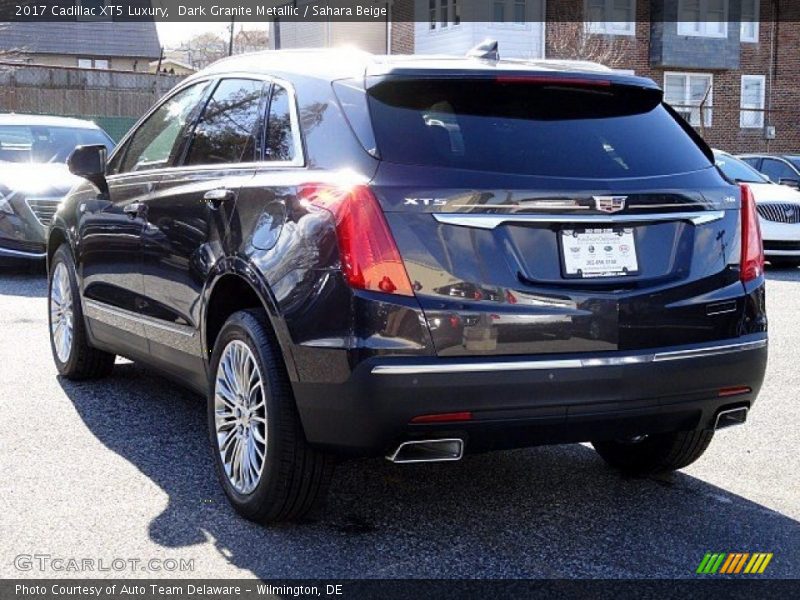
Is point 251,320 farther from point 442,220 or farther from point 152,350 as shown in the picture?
point 152,350

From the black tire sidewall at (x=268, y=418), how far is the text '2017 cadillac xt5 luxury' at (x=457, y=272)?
0.01 meters

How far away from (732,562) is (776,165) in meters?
15.2

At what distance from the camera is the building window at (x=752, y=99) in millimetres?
35281

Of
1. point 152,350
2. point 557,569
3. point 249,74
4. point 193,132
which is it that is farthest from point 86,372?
point 557,569

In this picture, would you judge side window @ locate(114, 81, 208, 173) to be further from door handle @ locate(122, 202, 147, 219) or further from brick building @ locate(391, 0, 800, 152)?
brick building @ locate(391, 0, 800, 152)

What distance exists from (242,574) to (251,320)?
95 cm

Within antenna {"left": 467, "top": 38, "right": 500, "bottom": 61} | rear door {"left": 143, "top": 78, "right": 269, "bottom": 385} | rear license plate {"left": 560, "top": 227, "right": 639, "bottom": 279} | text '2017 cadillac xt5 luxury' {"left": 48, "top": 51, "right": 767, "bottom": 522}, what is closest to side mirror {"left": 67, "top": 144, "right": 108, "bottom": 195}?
rear door {"left": 143, "top": 78, "right": 269, "bottom": 385}

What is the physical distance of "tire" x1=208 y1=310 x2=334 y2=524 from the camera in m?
4.18

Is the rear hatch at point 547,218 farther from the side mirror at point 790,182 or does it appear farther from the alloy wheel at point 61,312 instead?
the side mirror at point 790,182

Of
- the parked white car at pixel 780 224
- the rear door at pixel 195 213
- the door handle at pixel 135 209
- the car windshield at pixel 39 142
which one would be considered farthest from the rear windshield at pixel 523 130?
the parked white car at pixel 780 224

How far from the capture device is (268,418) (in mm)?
4223

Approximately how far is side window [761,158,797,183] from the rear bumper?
14.6 metres

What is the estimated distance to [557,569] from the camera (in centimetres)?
402

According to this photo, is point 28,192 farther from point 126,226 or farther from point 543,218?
point 543,218
